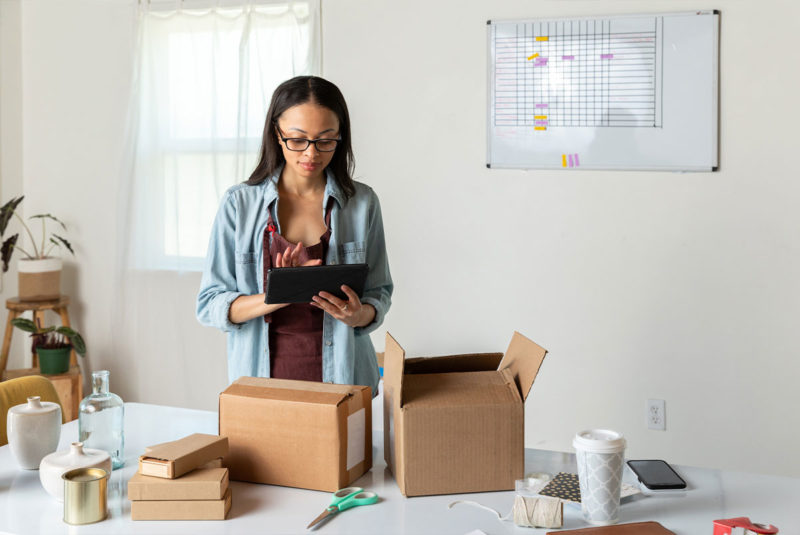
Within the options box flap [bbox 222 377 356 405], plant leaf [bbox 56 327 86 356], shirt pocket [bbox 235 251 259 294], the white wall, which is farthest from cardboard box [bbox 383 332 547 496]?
plant leaf [bbox 56 327 86 356]

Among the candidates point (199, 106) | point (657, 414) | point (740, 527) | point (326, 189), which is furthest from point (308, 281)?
point (199, 106)

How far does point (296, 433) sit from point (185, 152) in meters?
2.64

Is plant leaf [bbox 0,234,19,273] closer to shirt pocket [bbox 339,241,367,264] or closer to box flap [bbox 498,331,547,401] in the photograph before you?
shirt pocket [bbox 339,241,367,264]

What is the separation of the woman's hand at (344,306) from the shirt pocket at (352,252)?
173mm

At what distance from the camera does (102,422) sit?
5.27 feet

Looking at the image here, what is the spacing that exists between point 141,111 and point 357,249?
89.8 inches

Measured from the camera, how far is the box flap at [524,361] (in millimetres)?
1491

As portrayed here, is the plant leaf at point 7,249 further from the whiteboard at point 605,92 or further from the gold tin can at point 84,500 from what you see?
the gold tin can at point 84,500

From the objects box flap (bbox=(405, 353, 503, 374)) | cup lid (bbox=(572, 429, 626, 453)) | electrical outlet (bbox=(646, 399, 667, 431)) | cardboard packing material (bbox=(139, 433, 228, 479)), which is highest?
box flap (bbox=(405, 353, 503, 374))

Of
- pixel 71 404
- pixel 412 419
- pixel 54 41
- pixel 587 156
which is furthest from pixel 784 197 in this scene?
pixel 54 41

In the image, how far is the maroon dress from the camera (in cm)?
201

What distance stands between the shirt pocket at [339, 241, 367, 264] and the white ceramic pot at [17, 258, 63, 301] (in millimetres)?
2408

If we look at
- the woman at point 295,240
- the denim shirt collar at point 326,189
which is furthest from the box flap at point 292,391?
the denim shirt collar at point 326,189

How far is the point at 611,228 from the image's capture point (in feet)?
10.7
